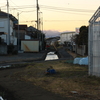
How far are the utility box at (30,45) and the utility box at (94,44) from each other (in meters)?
31.5

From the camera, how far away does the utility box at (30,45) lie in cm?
4125

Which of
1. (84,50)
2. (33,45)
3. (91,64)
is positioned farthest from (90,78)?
(33,45)

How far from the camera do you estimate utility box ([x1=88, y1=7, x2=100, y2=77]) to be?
948 centimetres

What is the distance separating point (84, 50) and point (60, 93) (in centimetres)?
2510

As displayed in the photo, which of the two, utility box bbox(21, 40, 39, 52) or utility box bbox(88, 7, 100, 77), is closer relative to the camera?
utility box bbox(88, 7, 100, 77)

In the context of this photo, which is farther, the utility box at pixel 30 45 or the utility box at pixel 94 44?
the utility box at pixel 30 45

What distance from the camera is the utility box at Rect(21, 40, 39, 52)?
4125cm

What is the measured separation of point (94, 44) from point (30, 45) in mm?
32544

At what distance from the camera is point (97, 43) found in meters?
9.51

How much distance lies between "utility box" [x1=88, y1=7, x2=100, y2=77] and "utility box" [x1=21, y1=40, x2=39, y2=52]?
103 ft

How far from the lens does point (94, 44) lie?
9.73 meters

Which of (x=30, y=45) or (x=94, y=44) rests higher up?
(x=94, y=44)

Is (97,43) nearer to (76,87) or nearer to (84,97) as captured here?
(76,87)

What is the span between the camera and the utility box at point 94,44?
9484mm
